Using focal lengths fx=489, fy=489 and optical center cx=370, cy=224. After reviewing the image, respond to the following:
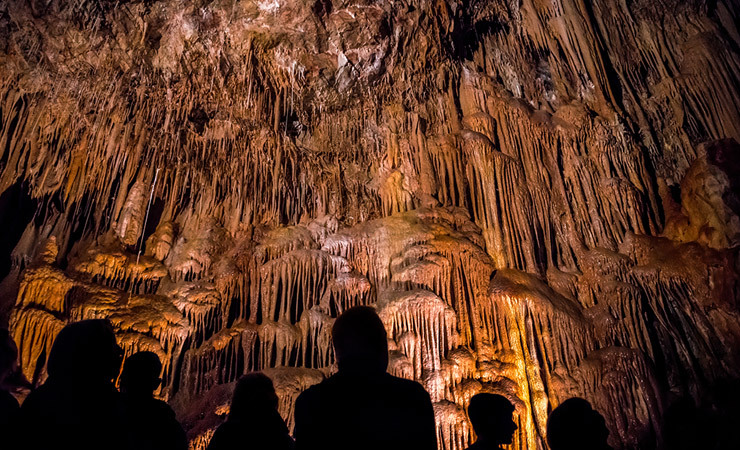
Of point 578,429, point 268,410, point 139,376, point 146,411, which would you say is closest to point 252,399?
point 268,410

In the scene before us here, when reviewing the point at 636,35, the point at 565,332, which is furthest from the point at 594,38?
the point at 565,332

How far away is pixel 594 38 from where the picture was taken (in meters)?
8.71

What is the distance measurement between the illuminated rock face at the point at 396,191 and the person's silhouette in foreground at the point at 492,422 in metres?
4.06

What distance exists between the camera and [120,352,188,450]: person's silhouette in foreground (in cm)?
178

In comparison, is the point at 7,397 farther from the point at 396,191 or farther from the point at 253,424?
the point at 396,191

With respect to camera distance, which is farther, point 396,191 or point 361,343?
point 396,191

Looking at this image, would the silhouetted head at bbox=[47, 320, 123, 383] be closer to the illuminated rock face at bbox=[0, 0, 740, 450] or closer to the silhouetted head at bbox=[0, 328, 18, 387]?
the silhouetted head at bbox=[0, 328, 18, 387]

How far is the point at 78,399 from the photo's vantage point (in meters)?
1.43

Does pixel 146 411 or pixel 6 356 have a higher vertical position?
pixel 6 356

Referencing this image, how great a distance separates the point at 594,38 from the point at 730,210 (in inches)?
157

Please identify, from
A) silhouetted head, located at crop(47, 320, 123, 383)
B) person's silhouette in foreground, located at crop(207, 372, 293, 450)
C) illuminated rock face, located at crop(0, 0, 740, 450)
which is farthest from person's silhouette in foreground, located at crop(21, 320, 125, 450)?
illuminated rock face, located at crop(0, 0, 740, 450)

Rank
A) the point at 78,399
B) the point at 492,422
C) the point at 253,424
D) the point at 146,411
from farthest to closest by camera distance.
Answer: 1. the point at 492,422
2. the point at 146,411
3. the point at 253,424
4. the point at 78,399

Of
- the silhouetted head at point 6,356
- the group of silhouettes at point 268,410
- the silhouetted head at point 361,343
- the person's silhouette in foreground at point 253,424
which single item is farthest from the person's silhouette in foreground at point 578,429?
the silhouetted head at point 6,356

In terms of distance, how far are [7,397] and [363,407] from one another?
3.71ft
